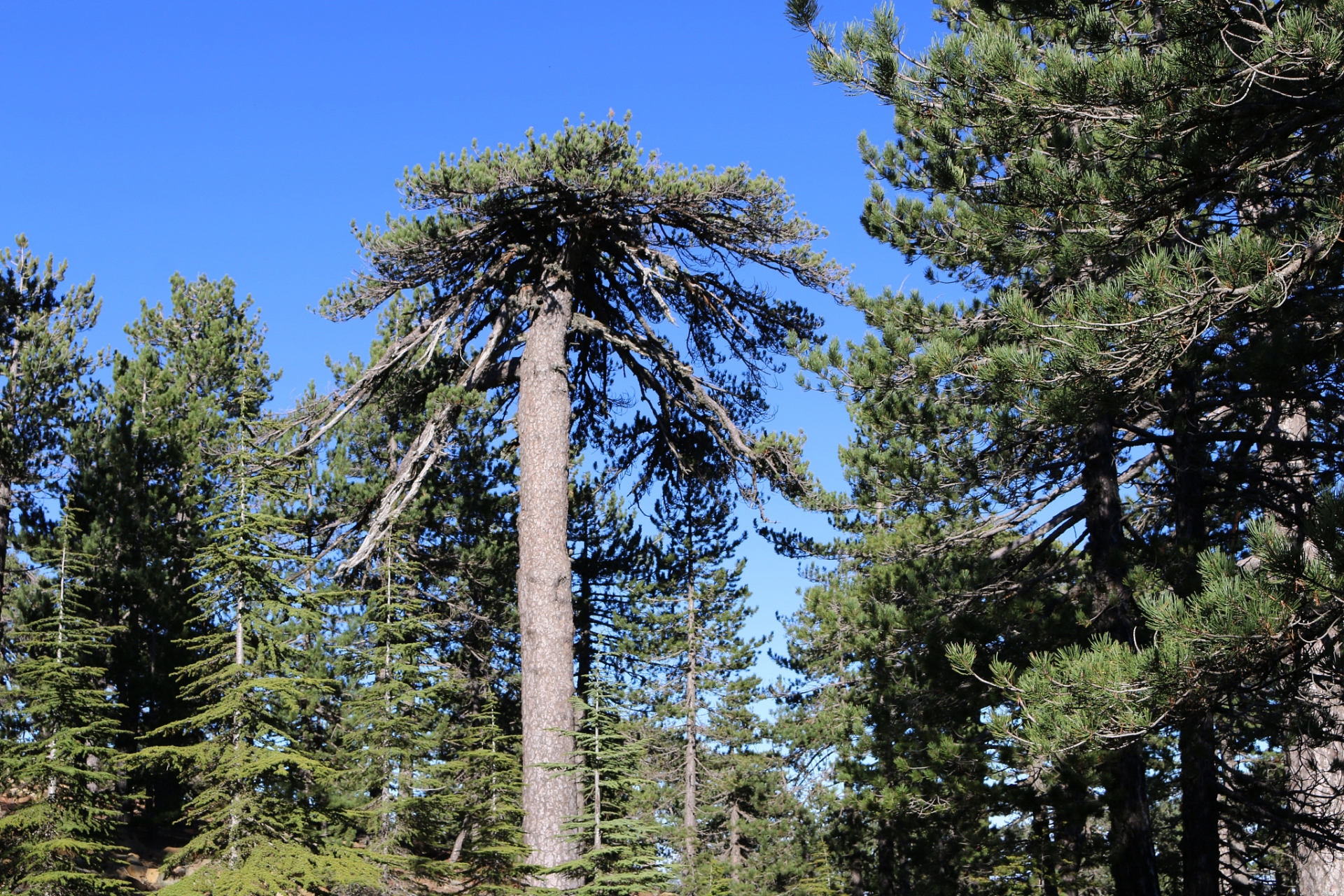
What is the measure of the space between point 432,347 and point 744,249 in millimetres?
3816

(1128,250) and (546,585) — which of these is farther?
(546,585)

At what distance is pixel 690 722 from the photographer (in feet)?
68.7

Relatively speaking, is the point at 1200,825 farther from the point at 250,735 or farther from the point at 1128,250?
the point at 250,735

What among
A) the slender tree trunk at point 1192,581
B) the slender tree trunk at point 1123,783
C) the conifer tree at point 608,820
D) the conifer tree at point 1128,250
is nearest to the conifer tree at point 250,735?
the conifer tree at point 608,820

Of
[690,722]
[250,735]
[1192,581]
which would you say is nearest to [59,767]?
[250,735]

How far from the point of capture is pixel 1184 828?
866 centimetres

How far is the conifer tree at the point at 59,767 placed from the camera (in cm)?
851

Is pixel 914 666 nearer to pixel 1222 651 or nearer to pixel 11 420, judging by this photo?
pixel 1222 651

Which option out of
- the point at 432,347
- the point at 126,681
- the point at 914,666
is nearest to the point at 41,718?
the point at 432,347

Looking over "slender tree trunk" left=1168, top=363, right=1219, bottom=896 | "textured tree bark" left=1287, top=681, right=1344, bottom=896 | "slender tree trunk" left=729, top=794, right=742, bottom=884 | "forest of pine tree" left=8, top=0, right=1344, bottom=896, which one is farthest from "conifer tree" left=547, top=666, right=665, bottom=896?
"slender tree trunk" left=729, top=794, right=742, bottom=884

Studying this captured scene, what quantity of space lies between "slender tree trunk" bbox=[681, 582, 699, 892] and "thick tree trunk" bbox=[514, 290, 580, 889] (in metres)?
→ 9.82

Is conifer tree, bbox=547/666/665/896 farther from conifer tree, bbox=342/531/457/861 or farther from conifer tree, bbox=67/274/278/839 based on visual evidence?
conifer tree, bbox=67/274/278/839

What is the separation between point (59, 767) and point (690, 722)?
1370 centimetres

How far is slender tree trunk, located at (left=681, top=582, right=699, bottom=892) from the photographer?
20.7 metres
